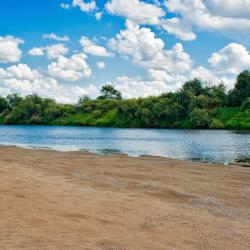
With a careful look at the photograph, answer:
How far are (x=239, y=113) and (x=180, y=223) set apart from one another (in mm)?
142893

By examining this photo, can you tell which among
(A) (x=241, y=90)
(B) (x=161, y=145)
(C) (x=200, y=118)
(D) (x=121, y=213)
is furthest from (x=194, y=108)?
(D) (x=121, y=213)

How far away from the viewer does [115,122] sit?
638ft

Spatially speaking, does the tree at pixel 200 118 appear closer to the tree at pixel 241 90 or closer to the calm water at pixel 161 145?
the tree at pixel 241 90

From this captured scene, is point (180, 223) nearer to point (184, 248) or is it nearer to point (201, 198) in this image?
point (184, 248)

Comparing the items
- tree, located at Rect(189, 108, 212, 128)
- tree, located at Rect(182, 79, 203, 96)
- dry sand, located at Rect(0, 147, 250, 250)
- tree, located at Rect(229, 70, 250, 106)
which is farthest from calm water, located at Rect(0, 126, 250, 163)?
tree, located at Rect(182, 79, 203, 96)

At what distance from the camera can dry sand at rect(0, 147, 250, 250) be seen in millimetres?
11203

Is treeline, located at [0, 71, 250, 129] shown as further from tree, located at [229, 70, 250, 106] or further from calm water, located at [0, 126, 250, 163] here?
calm water, located at [0, 126, 250, 163]

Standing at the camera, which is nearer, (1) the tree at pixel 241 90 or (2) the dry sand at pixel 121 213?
(2) the dry sand at pixel 121 213

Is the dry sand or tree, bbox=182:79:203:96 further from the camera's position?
tree, bbox=182:79:203:96

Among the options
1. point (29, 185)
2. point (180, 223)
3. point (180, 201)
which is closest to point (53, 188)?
point (29, 185)

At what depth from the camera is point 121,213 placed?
14477 mm

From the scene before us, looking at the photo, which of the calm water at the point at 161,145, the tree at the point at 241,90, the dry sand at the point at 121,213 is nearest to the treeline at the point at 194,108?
the tree at the point at 241,90

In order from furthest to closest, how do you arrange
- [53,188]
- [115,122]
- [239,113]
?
[115,122] → [239,113] → [53,188]

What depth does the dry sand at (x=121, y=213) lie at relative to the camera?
36.8 ft
